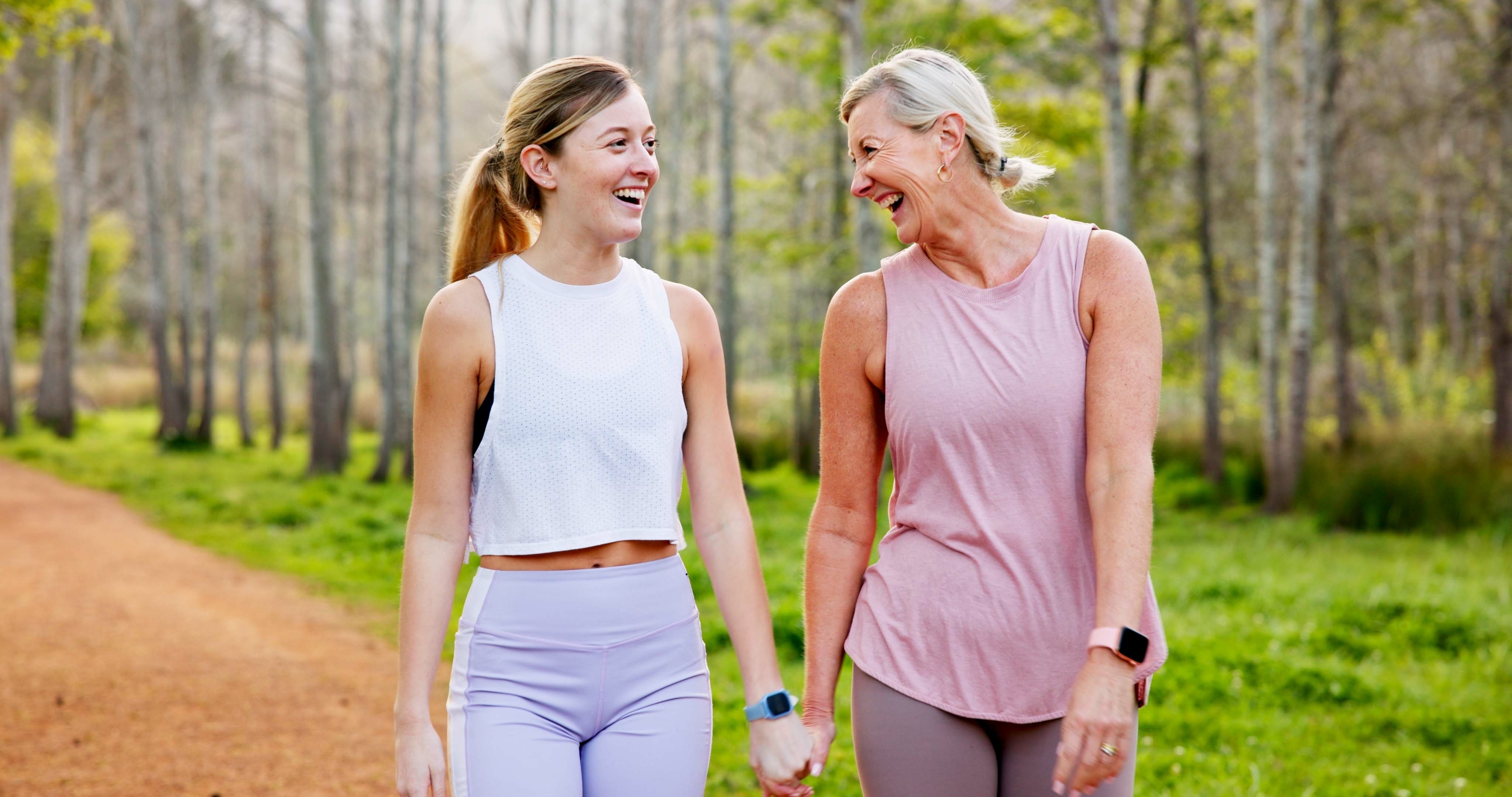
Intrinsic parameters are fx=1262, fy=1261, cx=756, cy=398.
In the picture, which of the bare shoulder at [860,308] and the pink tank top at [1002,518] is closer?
the pink tank top at [1002,518]

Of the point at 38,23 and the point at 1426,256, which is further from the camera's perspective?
the point at 1426,256

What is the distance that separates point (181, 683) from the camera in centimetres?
679

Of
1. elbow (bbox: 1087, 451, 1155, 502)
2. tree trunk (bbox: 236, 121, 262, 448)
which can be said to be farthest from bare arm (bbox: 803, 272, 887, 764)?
tree trunk (bbox: 236, 121, 262, 448)

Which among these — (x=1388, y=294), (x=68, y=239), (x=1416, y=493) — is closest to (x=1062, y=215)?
(x=1416, y=493)

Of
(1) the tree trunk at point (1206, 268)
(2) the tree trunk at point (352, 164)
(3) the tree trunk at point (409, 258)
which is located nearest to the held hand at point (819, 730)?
(1) the tree trunk at point (1206, 268)

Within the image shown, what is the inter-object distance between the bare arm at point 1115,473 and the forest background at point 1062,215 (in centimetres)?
53

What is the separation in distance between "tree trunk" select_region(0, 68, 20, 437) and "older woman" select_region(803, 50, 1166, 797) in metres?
25.4

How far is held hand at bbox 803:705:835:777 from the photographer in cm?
241

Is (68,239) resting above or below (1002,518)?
above

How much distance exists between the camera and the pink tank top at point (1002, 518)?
215 centimetres

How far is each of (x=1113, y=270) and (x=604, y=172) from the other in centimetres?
93

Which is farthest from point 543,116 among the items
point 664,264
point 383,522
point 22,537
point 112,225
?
point 664,264

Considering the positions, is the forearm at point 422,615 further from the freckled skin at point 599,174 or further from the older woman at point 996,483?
the older woman at point 996,483

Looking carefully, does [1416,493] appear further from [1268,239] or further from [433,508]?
[433,508]
